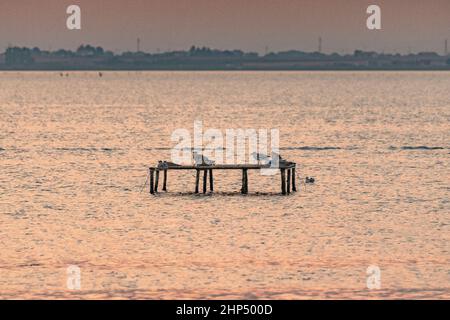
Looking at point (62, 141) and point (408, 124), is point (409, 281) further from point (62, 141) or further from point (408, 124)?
point (408, 124)

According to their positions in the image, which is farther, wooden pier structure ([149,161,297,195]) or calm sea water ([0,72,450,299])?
wooden pier structure ([149,161,297,195])


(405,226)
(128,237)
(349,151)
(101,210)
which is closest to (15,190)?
(101,210)

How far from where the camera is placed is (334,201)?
44281mm

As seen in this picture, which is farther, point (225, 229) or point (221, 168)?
point (221, 168)

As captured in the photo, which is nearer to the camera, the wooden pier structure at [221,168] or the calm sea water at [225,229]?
the calm sea water at [225,229]

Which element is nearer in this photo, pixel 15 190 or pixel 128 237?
pixel 128 237
